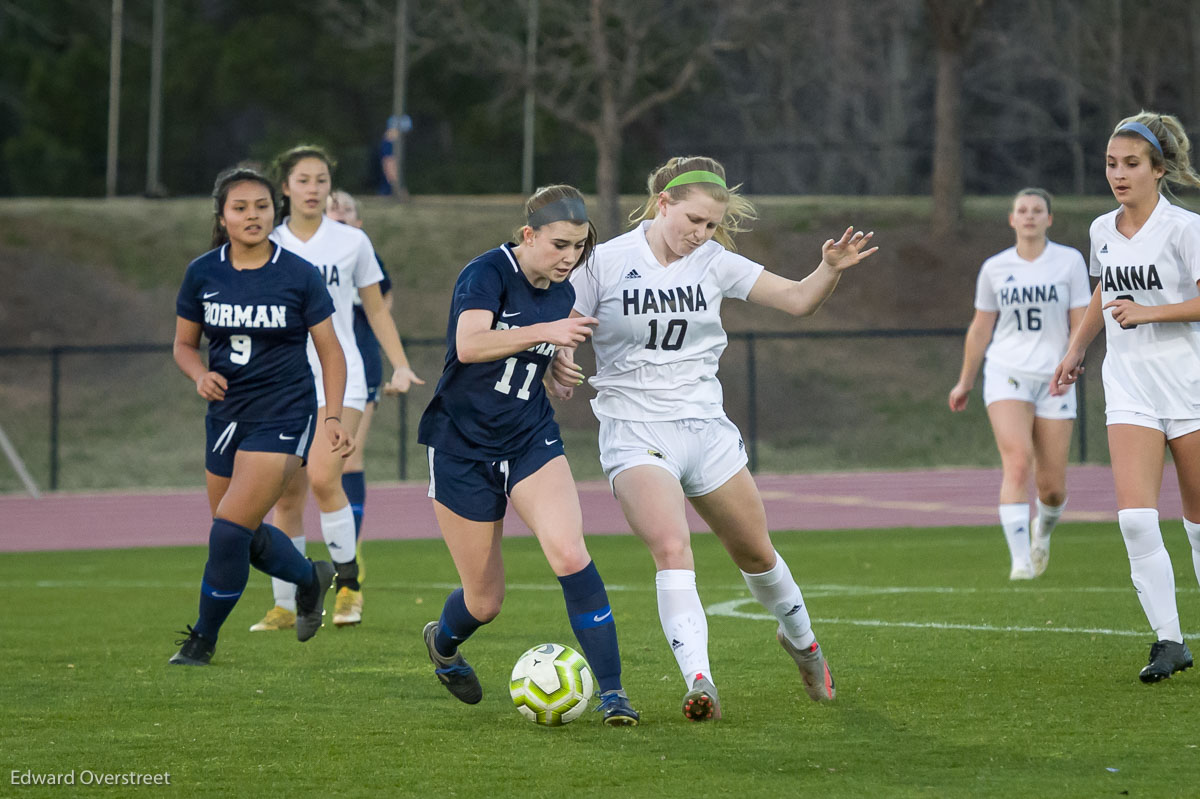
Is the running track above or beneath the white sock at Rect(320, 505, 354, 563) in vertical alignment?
beneath

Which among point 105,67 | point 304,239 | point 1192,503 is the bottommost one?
point 1192,503

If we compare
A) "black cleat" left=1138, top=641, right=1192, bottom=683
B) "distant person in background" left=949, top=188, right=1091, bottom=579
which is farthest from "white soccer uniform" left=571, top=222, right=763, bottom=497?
"distant person in background" left=949, top=188, right=1091, bottom=579

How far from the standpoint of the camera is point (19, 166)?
41.9m

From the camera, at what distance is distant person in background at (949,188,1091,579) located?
34.7 ft

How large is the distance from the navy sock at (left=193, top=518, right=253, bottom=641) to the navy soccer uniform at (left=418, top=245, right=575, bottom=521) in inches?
68.8

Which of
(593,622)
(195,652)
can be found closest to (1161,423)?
(593,622)

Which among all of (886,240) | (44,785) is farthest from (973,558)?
(886,240)

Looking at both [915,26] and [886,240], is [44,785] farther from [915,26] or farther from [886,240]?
[915,26]

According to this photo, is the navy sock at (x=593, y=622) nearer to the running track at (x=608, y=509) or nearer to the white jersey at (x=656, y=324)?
the white jersey at (x=656, y=324)

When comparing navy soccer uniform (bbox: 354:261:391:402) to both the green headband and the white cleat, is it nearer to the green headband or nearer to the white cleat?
the green headband

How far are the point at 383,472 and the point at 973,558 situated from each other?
13193 millimetres

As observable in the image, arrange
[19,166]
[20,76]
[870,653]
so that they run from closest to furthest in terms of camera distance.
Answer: [870,653]
[19,166]
[20,76]

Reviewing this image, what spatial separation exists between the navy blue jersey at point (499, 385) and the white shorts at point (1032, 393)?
206 inches

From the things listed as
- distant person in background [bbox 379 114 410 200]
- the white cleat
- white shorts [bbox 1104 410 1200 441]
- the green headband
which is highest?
distant person in background [bbox 379 114 410 200]
